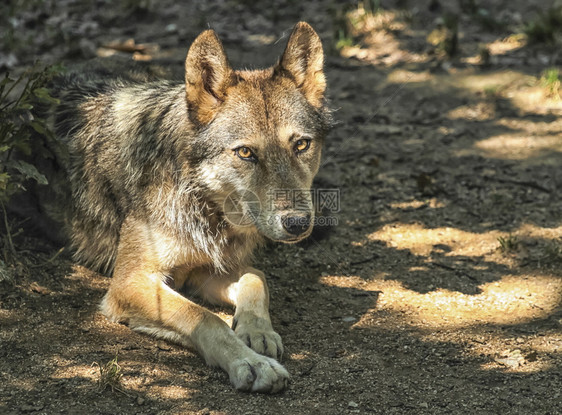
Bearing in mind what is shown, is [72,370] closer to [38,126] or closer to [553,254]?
[38,126]

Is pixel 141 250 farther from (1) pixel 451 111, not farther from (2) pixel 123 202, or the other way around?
(1) pixel 451 111

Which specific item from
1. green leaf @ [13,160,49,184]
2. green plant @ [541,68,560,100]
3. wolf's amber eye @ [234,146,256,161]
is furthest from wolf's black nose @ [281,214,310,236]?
green plant @ [541,68,560,100]

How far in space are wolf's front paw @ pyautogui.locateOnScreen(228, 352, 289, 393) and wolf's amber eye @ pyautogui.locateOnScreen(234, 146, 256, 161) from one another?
4.06ft

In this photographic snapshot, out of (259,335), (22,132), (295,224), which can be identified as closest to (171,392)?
(259,335)

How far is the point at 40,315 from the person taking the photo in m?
4.37

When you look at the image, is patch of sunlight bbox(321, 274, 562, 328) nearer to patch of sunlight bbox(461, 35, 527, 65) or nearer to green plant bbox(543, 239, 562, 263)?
green plant bbox(543, 239, 562, 263)

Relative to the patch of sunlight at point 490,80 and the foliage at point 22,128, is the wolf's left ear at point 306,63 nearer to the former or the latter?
the foliage at point 22,128

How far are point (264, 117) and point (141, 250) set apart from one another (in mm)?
1261

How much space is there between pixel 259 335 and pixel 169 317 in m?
0.60

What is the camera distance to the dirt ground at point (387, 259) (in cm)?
376

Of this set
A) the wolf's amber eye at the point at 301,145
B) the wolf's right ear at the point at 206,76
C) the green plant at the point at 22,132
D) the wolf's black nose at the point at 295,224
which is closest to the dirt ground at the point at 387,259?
the green plant at the point at 22,132

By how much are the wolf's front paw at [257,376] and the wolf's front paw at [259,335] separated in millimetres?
230

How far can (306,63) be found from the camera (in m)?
4.57

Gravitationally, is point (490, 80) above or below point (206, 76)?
below
